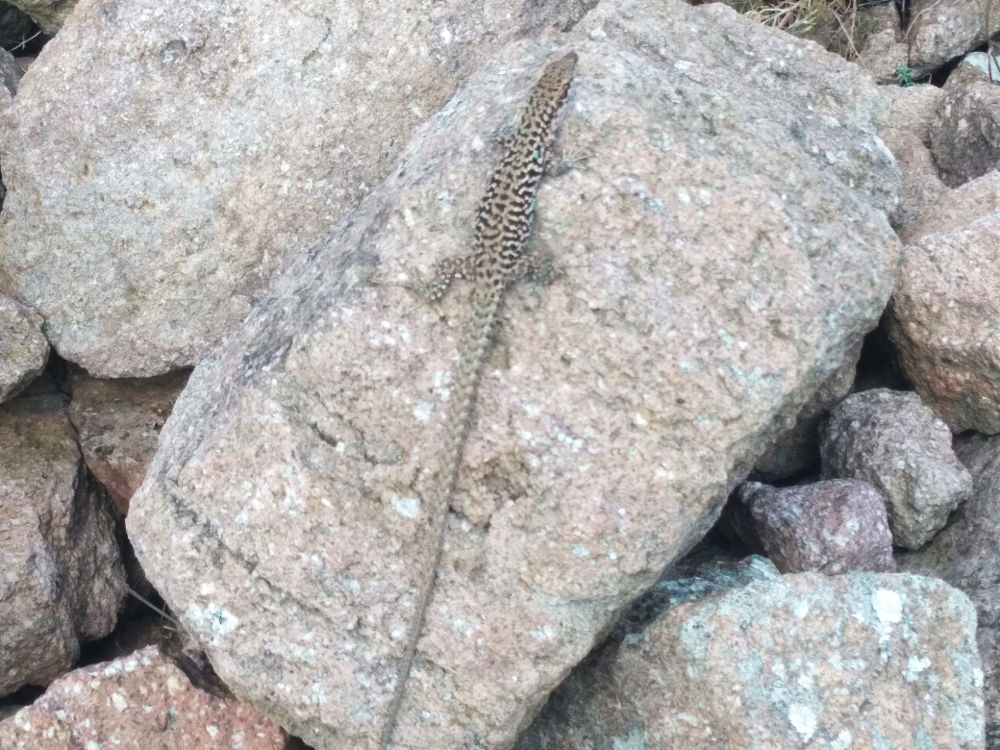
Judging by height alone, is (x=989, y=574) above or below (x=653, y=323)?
below

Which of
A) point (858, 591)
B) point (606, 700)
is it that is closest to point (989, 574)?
point (858, 591)

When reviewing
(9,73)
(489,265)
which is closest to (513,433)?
(489,265)

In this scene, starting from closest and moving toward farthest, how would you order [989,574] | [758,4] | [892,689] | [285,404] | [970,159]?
[892,689] → [285,404] → [989,574] → [970,159] → [758,4]

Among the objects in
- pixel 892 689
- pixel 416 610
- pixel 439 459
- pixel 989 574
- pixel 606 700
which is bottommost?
pixel 989 574

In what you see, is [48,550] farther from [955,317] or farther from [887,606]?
[955,317]

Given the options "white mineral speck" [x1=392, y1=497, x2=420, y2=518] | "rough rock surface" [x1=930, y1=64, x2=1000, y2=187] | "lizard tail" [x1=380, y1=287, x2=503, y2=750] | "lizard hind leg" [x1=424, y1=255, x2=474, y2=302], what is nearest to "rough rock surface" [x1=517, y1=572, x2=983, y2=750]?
"lizard tail" [x1=380, y1=287, x2=503, y2=750]

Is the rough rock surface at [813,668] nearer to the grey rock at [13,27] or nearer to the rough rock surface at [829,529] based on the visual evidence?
the rough rock surface at [829,529]

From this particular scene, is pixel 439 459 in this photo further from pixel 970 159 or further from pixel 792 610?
pixel 970 159

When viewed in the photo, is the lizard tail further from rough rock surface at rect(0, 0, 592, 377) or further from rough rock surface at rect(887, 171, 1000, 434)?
rough rock surface at rect(887, 171, 1000, 434)
